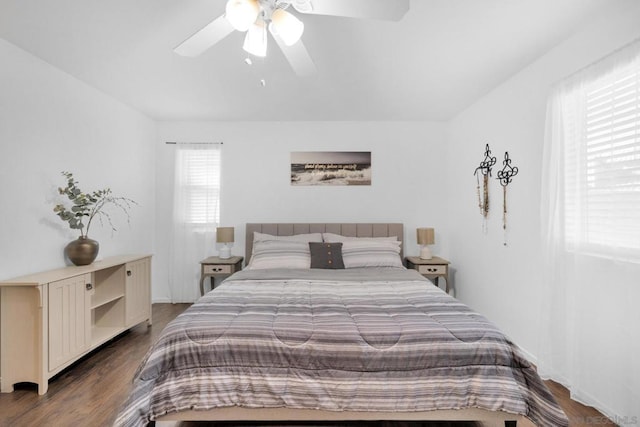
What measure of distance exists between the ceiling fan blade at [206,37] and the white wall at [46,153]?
1.64 metres

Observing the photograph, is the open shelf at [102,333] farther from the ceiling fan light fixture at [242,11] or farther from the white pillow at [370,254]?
the ceiling fan light fixture at [242,11]

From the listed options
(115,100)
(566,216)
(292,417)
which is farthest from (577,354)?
(115,100)

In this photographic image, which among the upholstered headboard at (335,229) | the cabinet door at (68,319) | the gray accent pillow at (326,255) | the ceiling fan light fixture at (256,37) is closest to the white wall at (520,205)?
the upholstered headboard at (335,229)

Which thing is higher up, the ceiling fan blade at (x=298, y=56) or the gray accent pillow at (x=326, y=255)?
the ceiling fan blade at (x=298, y=56)

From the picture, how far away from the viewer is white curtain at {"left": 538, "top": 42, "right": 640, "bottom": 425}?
75.8 inches

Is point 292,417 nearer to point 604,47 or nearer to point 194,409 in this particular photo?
point 194,409

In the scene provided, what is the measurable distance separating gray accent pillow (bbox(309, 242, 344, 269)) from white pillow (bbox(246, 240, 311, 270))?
74 millimetres

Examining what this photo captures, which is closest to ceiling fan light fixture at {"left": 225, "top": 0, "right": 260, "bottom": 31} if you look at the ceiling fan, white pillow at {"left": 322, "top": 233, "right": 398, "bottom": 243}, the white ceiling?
the ceiling fan

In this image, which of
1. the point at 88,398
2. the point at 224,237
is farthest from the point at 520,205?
the point at 88,398

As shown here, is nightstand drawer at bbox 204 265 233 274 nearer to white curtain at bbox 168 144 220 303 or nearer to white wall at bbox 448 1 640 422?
white curtain at bbox 168 144 220 303

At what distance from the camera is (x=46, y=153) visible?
2852mm

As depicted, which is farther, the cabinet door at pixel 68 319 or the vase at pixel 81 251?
the vase at pixel 81 251

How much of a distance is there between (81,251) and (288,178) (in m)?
2.45

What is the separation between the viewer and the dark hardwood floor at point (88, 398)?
202 centimetres
